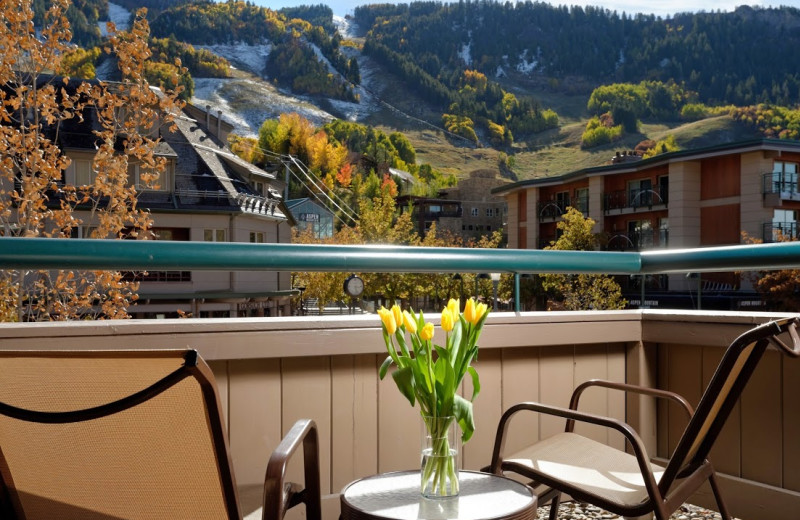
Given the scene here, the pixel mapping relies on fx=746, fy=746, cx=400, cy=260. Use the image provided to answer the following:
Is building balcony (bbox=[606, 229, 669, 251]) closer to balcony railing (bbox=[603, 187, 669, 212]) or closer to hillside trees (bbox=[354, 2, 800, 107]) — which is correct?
balcony railing (bbox=[603, 187, 669, 212])

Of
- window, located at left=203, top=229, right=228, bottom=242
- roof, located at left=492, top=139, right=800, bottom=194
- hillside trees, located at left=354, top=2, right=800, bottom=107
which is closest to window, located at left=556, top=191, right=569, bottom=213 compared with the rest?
roof, located at left=492, top=139, right=800, bottom=194

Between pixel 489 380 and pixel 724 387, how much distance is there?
0.94 m

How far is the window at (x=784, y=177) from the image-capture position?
33.9 meters

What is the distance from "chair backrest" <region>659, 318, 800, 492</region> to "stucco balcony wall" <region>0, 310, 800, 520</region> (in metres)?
0.76

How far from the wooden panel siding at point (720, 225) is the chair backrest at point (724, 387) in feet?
119

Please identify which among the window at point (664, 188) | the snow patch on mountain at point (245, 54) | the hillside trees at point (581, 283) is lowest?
the hillside trees at point (581, 283)

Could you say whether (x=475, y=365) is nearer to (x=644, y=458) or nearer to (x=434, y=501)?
(x=644, y=458)

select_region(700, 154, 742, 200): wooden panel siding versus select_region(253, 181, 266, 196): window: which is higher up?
select_region(700, 154, 742, 200): wooden panel siding

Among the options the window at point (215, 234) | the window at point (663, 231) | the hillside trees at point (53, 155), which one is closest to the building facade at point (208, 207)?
the window at point (215, 234)

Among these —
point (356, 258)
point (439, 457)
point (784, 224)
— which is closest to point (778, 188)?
point (784, 224)

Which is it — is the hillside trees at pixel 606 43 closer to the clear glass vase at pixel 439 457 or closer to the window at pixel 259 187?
the window at pixel 259 187

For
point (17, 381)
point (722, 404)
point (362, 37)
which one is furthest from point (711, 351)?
point (362, 37)

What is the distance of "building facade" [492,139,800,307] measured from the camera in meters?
33.8

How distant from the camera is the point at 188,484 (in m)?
1.12
